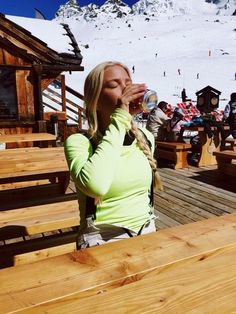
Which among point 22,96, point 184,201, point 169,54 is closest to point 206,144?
point 184,201

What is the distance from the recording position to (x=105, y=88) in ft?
6.09

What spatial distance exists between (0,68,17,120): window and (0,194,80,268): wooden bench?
509 centimetres

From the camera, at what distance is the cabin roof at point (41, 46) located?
8.08 metres

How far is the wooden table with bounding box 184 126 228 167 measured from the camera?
28.0ft

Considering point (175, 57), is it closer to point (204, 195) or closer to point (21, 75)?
point (21, 75)

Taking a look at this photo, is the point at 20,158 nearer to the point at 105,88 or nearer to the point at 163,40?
the point at 105,88

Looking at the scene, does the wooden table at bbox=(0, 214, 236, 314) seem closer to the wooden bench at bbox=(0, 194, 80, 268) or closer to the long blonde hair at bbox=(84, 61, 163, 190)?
the long blonde hair at bbox=(84, 61, 163, 190)

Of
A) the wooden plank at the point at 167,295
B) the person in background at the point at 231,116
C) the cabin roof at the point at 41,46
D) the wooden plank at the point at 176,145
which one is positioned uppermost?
the cabin roof at the point at 41,46

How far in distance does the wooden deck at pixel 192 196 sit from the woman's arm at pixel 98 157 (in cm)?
291

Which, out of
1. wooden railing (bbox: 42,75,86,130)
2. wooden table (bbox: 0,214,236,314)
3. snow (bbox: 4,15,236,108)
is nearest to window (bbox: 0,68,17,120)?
wooden railing (bbox: 42,75,86,130)

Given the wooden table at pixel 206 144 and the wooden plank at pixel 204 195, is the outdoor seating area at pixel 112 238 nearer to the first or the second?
the wooden plank at pixel 204 195

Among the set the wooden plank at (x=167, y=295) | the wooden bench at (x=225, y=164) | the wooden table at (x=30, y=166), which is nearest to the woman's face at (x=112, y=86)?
the wooden plank at (x=167, y=295)

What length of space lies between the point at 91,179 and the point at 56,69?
7512mm

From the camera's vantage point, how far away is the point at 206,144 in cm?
856
